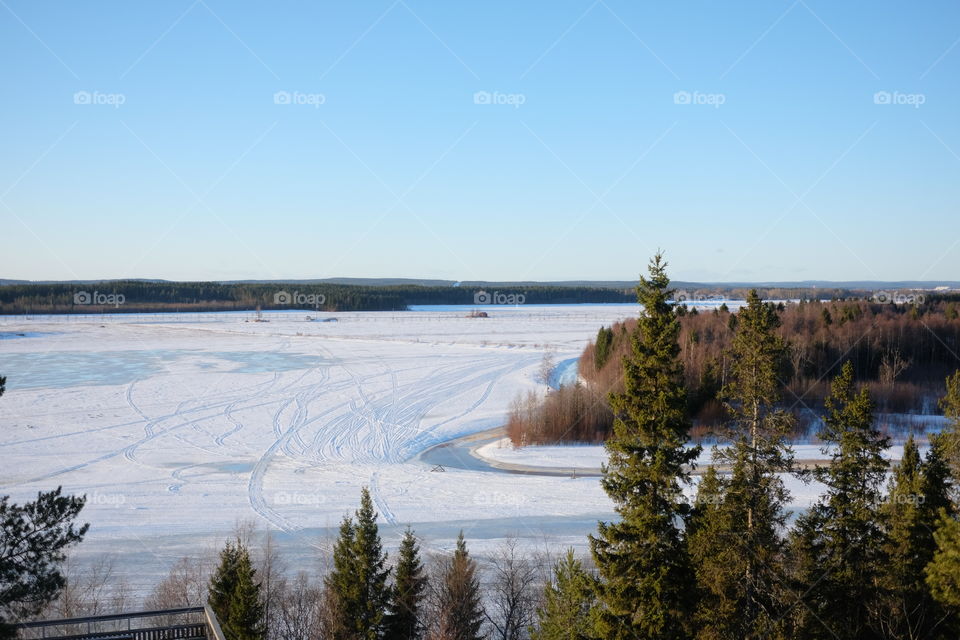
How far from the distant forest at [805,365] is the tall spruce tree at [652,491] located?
27684 millimetres

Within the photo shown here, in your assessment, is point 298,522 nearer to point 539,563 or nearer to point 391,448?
point 539,563

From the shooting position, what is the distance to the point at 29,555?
11.3 m

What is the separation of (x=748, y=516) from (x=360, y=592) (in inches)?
355

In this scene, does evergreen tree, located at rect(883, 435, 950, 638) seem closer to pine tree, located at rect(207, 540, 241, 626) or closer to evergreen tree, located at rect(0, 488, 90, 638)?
pine tree, located at rect(207, 540, 241, 626)

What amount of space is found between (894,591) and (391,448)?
88.5 feet

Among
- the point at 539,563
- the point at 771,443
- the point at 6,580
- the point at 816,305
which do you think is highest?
the point at 816,305

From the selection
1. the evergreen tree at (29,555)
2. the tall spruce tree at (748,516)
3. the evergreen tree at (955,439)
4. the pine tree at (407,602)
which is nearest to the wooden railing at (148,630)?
the evergreen tree at (29,555)

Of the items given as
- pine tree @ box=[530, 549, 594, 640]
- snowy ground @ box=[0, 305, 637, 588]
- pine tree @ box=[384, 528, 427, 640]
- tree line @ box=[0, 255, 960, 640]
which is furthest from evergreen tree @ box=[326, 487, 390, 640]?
snowy ground @ box=[0, 305, 637, 588]

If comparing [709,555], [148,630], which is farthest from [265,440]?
[709,555]

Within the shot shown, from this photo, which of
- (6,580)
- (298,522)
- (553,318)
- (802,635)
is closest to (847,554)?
(802,635)

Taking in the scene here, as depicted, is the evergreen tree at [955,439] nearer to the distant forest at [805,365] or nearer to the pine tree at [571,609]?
the pine tree at [571,609]

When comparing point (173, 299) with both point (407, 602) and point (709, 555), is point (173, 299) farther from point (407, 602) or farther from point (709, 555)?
point (709, 555)

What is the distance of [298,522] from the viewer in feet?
89.5

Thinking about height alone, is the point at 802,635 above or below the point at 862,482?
below
